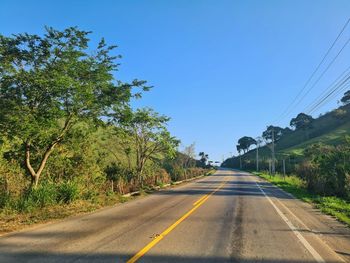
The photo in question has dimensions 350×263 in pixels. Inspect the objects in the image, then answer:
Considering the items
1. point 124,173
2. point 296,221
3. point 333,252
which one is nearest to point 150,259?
point 333,252

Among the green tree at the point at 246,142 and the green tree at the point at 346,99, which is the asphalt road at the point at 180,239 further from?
the green tree at the point at 246,142

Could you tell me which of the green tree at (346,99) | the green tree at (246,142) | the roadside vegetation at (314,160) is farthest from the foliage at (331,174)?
the green tree at (246,142)

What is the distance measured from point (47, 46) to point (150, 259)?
11579 millimetres

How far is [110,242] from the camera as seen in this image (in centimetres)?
974

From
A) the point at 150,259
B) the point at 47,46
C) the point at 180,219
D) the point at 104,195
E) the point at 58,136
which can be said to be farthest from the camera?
the point at 104,195

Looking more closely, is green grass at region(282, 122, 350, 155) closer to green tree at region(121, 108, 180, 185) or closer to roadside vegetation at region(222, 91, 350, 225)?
roadside vegetation at region(222, 91, 350, 225)

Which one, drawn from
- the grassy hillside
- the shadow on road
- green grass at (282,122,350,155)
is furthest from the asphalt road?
the grassy hillside

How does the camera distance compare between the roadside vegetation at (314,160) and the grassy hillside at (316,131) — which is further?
the grassy hillside at (316,131)

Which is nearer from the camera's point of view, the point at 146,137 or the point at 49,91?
the point at 49,91

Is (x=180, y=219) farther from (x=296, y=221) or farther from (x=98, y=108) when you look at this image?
(x=98, y=108)

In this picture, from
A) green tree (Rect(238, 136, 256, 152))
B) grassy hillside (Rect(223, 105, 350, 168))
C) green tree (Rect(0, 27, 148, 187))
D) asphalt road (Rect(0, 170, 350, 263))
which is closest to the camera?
asphalt road (Rect(0, 170, 350, 263))

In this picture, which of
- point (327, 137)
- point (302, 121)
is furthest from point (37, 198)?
point (302, 121)

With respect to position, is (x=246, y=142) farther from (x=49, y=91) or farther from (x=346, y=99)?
(x=49, y=91)

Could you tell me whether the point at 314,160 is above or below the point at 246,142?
below
